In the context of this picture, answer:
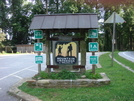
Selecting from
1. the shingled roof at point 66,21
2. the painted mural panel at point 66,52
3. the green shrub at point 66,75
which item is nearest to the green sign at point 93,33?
the shingled roof at point 66,21

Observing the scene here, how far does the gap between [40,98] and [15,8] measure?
134 ft

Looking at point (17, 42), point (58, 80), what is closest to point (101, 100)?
point (58, 80)

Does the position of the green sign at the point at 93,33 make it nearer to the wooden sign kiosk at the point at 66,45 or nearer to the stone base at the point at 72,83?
the wooden sign kiosk at the point at 66,45

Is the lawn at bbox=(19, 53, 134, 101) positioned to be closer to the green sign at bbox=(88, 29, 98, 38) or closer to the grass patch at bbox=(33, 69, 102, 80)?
the grass patch at bbox=(33, 69, 102, 80)

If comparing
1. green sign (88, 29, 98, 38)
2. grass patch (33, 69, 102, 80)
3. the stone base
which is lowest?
the stone base

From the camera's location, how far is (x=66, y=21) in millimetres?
5254

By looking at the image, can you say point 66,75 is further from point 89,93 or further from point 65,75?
point 89,93

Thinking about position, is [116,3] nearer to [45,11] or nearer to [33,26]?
[33,26]

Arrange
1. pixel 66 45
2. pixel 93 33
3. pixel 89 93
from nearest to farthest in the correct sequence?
pixel 89 93 → pixel 93 33 → pixel 66 45

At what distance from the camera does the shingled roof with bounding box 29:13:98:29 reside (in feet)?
16.3

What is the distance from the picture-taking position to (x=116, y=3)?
2.45 metres

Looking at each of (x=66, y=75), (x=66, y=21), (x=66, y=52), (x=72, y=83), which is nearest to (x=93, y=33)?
(x=66, y=21)

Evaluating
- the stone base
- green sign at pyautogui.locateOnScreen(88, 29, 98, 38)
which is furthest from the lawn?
green sign at pyautogui.locateOnScreen(88, 29, 98, 38)

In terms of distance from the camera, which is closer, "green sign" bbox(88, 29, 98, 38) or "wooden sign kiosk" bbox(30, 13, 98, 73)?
"green sign" bbox(88, 29, 98, 38)
